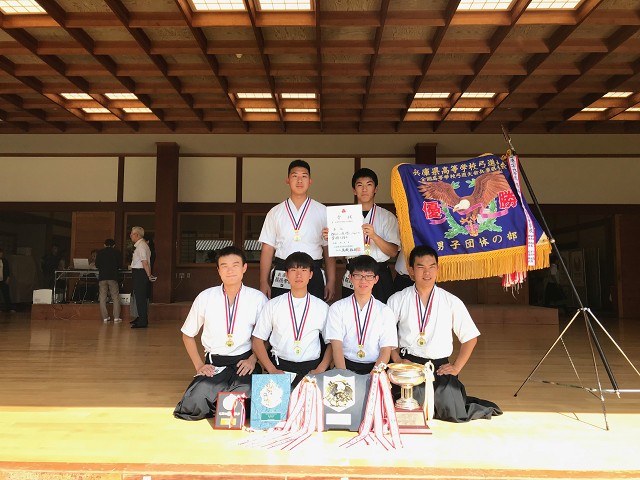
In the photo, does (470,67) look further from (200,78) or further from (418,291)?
(418,291)

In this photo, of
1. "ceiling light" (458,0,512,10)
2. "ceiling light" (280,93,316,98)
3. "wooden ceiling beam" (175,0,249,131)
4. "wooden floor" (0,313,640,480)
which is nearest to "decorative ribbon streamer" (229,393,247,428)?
"wooden floor" (0,313,640,480)

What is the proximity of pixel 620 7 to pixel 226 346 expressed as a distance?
542 centimetres

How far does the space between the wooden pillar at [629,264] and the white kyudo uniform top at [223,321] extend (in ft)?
28.0

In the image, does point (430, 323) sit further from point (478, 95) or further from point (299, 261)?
point (478, 95)

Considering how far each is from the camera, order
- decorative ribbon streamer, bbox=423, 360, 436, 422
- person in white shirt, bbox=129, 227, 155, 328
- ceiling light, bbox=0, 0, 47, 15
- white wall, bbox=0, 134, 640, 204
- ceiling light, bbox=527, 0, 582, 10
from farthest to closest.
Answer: white wall, bbox=0, 134, 640, 204
person in white shirt, bbox=129, 227, 155, 328
ceiling light, bbox=0, 0, 47, 15
ceiling light, bbox=527, 0, 582, 10
decorative ribbon streamer, bbox=423, 360, 436, 422

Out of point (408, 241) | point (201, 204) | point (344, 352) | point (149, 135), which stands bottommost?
point (344, 352)

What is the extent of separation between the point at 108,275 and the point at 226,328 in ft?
17.3

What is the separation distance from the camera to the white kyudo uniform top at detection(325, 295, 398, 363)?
271 cm

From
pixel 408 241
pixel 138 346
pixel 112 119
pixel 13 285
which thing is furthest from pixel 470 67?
pixel 13 285

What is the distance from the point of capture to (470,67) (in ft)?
21.6

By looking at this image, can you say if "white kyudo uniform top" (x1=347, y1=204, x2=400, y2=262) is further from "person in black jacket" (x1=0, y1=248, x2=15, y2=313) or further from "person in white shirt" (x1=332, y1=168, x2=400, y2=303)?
"person in black jacket" (x1=0, y1=248, x2=15, y2=313)

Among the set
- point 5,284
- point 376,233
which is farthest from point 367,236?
point 5,284

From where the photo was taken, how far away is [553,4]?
5.18 m

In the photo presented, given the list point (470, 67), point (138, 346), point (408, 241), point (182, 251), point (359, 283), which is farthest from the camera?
point (182, 251)
